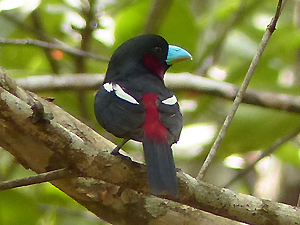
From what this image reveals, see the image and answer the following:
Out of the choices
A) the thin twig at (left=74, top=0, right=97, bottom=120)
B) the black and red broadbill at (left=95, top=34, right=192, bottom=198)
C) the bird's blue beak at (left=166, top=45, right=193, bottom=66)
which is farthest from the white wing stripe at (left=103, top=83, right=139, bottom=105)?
the thin twig at (left=74, top=0, right=97, bottom=120)

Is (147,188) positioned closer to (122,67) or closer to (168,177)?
(168,177)

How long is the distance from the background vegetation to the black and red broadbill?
546 mm

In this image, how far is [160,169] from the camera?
1248 millimetres

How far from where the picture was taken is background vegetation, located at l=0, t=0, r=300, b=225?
2.22 m

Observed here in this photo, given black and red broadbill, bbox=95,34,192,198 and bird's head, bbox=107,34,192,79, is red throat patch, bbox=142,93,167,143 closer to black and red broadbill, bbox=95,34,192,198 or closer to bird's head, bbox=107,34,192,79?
black and red broadbill, bbox=95,34,192,198

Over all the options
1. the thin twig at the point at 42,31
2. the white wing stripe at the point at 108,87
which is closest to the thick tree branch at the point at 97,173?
the white wing stripe at the point at 108,87

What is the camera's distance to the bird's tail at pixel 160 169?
3.95 feet

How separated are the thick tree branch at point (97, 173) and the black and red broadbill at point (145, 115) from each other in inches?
2.6

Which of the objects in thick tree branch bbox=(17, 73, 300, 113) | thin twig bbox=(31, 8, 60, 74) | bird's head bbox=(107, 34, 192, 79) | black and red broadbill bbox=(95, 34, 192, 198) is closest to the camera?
black and red broadbill bbox=(95, 34, 192, 198)

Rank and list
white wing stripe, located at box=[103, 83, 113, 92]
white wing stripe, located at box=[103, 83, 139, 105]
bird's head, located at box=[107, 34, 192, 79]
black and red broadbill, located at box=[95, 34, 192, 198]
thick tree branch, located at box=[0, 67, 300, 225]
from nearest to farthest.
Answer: thick tree branch, located at box=[0, 67, 300, 225] → black and red broadbill, located at box=[95, 34, 192, 198] → white wing stripe, located at box=[103, 83, 139, 105] → white wing stripe, located at box=[103, 83, 113, 92] → bird's head, located at box=[107, 34, 192, 79]

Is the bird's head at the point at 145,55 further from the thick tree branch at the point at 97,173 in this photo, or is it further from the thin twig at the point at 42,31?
the thin twig at the point at 42,31

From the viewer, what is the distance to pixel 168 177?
124 cm

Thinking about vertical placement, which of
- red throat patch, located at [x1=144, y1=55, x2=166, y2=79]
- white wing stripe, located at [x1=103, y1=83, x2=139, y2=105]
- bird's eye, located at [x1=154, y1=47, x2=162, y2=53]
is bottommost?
white wing stripe, located at [x1=103, y1=83, x2=139, y2=105]

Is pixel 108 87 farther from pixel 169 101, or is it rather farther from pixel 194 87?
pixel 194 87
